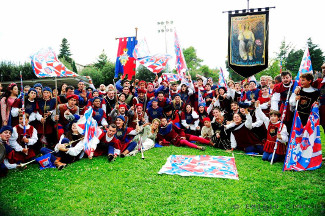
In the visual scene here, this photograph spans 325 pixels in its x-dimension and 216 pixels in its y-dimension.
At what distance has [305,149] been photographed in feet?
16.4

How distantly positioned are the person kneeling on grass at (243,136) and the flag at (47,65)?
4.98m

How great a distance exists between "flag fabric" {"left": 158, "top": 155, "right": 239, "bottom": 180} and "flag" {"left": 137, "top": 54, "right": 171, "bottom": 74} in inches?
153

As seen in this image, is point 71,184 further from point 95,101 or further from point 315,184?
point 315,184

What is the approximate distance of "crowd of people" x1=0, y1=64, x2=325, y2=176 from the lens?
18.2 ft

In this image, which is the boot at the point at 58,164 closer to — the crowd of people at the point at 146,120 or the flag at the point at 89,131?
the crowd of people at the point at 146,120

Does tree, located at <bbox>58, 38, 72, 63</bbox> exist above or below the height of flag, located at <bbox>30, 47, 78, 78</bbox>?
above

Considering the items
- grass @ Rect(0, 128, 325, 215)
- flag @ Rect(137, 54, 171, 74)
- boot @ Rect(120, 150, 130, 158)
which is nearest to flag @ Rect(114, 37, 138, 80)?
flag @ Rect(137, 54, 171, 74)

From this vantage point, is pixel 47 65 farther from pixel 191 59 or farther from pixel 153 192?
pixel 191 59

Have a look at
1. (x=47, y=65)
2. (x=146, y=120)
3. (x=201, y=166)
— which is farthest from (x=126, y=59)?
(x=201, y=166)

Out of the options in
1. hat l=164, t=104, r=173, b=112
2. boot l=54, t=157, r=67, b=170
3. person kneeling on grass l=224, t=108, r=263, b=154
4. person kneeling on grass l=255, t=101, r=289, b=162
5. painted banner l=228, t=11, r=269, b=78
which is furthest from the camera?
hat l=164, t=104, r=173, b=112

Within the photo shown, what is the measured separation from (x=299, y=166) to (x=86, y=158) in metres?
5.34

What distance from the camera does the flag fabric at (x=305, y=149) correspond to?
4.98 m

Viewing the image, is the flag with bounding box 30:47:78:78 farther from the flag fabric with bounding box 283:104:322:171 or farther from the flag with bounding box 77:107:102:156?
the flag fabric with bounding box 283:104:322:171

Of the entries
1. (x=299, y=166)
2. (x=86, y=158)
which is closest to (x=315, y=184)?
(x=299, y=166)
